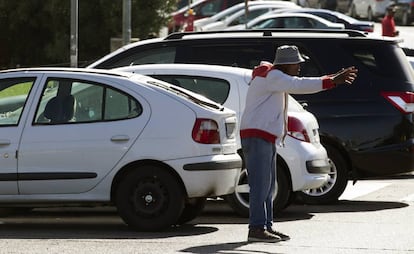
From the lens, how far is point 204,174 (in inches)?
404

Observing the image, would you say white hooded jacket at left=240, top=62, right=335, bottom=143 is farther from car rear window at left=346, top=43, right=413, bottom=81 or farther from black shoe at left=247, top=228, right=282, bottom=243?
car rear window at left=346, top=43, right=413, bottom=81

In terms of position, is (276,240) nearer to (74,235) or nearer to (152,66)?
(74,235)

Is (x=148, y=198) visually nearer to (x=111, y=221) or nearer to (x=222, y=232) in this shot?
(x=222, y=232)

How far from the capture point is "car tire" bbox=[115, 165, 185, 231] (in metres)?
10.3

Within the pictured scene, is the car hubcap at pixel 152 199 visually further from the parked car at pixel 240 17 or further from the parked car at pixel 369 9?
the parked car at pixel 369 9

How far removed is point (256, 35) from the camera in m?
13.4

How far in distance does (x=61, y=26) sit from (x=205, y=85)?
18363mm

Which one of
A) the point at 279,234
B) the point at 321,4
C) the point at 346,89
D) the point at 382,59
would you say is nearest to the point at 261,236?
the point at 279,234

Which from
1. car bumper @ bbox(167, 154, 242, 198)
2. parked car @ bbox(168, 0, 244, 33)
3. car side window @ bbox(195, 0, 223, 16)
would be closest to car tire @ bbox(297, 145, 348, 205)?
car bumper @ bbox(167, 154, 242, 198)

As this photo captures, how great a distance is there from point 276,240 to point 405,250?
106 centimetres

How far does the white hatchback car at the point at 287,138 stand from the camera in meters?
11.5

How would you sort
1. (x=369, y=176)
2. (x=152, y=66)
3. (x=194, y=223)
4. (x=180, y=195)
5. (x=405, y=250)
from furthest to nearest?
(x=369, y=176) → (x=152, y=66) → (x=194, y=223) → (x=180, y=195) → (x=405, y=250)

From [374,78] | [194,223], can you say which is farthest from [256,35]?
[194,223]

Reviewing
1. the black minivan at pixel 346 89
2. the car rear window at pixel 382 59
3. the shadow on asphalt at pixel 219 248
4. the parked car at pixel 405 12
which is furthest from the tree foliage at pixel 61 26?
the parked car at pixel 405 12
